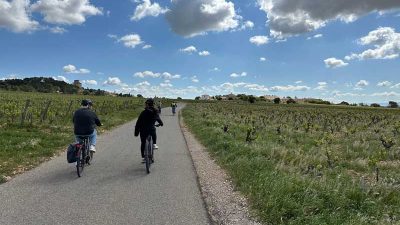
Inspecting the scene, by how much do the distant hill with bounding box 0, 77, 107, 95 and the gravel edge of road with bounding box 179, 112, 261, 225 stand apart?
139866 mm

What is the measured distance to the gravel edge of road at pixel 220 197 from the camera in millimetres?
6386

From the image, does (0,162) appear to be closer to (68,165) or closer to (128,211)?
(68,165)

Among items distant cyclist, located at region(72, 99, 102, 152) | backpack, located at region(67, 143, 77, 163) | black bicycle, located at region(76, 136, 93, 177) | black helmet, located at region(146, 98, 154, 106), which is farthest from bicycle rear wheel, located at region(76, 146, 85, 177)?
black helmet, located at region(146, 98, 154, 106)

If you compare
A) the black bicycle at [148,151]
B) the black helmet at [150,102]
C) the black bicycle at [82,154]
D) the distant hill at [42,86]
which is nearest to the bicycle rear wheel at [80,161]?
the black bicycle at [82,154]

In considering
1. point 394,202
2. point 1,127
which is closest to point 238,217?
point 394,202

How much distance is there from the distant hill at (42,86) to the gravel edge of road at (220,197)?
459ft

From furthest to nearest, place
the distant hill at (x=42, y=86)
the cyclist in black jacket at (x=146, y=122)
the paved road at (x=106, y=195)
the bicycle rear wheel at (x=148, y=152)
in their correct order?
the distant hill at (x=42, y=86) → the cyclist in black jacket at (x=146, y=122) → the bicycle rear wheel at (x=148, y=152) → the paved road at (x=106, y=195)

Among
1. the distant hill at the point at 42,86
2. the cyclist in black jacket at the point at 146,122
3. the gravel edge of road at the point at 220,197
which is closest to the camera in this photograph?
the gravel edge of road at the point at 220,197

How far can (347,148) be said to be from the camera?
587 inches

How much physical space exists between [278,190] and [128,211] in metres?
2.82

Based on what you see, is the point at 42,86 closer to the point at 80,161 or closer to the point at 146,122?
the point at 146,122

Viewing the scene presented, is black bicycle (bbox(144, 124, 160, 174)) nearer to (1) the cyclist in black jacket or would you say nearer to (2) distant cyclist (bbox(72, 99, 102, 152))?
(1) the cyclist in black jacket

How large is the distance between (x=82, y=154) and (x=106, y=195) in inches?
104

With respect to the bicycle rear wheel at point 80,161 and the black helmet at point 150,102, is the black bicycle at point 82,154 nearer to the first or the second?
the bicycle rear wheel at point 80,161
